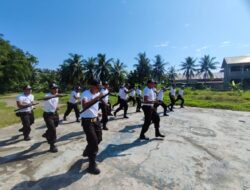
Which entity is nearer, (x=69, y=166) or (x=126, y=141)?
(x=69, y=166)

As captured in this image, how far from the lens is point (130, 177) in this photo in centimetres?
446

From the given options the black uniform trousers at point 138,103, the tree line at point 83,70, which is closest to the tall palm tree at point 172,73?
the tree line at point 83,70

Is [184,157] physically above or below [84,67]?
below

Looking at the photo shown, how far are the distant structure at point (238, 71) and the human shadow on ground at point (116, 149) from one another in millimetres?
40136

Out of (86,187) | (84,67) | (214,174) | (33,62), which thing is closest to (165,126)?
(214,174)

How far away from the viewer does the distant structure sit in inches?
1704

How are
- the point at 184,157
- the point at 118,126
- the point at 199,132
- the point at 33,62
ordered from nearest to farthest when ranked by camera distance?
the point at 184,157 < the point at 199,132 < the point at 118,126 < the point at 33,62

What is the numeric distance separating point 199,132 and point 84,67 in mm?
53995

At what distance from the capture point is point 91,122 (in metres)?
4.75

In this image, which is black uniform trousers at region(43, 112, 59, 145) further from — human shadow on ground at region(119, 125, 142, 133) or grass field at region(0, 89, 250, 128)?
grass field at region(0, 89, 250, 128)

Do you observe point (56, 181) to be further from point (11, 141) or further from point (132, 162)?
point (11, 141)

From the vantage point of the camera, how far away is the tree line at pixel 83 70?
5149cm

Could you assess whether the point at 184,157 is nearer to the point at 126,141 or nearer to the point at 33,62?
the point at 126,141

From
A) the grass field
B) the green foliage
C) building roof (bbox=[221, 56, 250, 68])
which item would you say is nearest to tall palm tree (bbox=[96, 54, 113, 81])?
the green foliage
